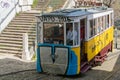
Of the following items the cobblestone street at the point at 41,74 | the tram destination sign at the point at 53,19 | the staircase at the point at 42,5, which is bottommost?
the cobblestone street at the point at 41,74

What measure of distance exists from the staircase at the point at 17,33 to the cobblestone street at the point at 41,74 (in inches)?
132

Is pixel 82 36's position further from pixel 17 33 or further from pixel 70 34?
pixel 17 33

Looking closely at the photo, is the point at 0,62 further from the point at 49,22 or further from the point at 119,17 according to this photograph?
the point at 119,17

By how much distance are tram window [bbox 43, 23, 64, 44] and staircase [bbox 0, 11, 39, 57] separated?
721 centimetres

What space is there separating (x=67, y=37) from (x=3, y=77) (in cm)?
312

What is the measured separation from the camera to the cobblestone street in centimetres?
1405

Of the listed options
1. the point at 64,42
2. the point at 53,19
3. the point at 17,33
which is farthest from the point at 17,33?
the point at 64,42

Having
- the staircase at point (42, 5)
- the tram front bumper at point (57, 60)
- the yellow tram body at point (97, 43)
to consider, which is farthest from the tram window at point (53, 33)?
the staircase at point (42, 5)

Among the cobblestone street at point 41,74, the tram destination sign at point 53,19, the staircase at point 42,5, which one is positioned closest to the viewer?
the tram destination sign at point 53,19

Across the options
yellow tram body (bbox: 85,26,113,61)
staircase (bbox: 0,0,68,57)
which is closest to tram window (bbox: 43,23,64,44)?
yellow tram body (bbox: 85,26,113,61)

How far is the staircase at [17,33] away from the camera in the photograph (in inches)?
859

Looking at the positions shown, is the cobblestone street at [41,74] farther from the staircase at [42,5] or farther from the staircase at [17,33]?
the staircase at [42,5]

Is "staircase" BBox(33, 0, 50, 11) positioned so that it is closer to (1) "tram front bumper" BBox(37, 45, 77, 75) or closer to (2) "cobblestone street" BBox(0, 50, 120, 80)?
(2) "cobblestone street" BBox(0, 50, 120, 80)

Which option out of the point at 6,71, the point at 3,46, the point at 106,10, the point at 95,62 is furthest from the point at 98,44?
the point at 3,46
